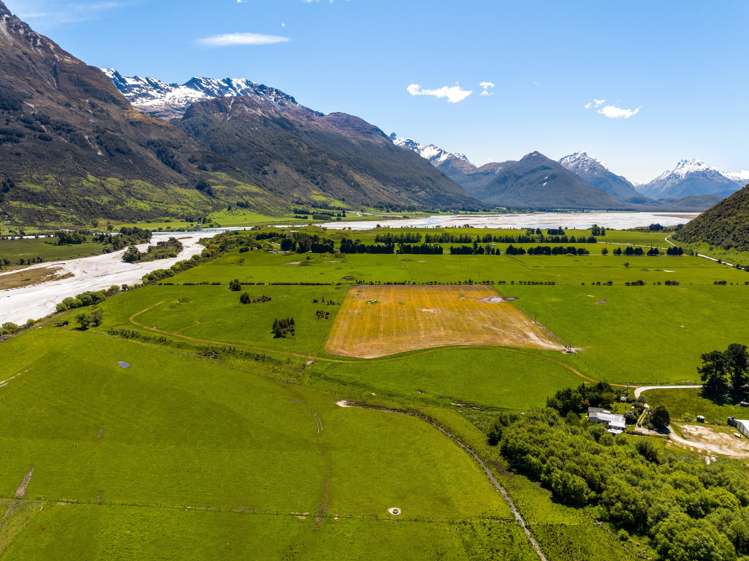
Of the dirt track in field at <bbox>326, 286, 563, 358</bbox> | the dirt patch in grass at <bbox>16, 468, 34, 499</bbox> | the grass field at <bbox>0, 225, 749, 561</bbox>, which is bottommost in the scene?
the dirt patch in grass at <bbox>16, 468, 34, 499</bbox>

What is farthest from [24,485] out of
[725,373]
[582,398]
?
[725,373]

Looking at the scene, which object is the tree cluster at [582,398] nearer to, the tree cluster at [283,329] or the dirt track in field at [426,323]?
the dirt track in field at [426,323]

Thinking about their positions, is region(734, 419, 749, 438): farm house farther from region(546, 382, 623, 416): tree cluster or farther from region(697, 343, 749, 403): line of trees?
region(546, 382, 623, 416): tree cluster

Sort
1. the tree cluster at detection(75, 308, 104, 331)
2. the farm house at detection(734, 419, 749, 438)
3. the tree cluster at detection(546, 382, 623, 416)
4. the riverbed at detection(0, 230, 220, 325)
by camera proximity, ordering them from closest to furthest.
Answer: the farm house at detection(734, 419, 749, 438) → the tree cluster at detection(546, 382, 623, 416) → the tree cluster at detection(75, 308, 104, 331) → the riverbed at detection(0, 230, 220, 325)

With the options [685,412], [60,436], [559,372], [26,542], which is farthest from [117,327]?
[685,412]

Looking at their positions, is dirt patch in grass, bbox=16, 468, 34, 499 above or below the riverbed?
below

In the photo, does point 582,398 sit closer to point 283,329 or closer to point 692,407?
point 692,407

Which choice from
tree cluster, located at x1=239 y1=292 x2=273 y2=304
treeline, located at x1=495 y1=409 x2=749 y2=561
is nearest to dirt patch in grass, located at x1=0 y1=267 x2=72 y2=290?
tree cluster, located at x1=239 y1=292 x2=273 y2=304

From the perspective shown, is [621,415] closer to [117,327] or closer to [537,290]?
[537,290]
